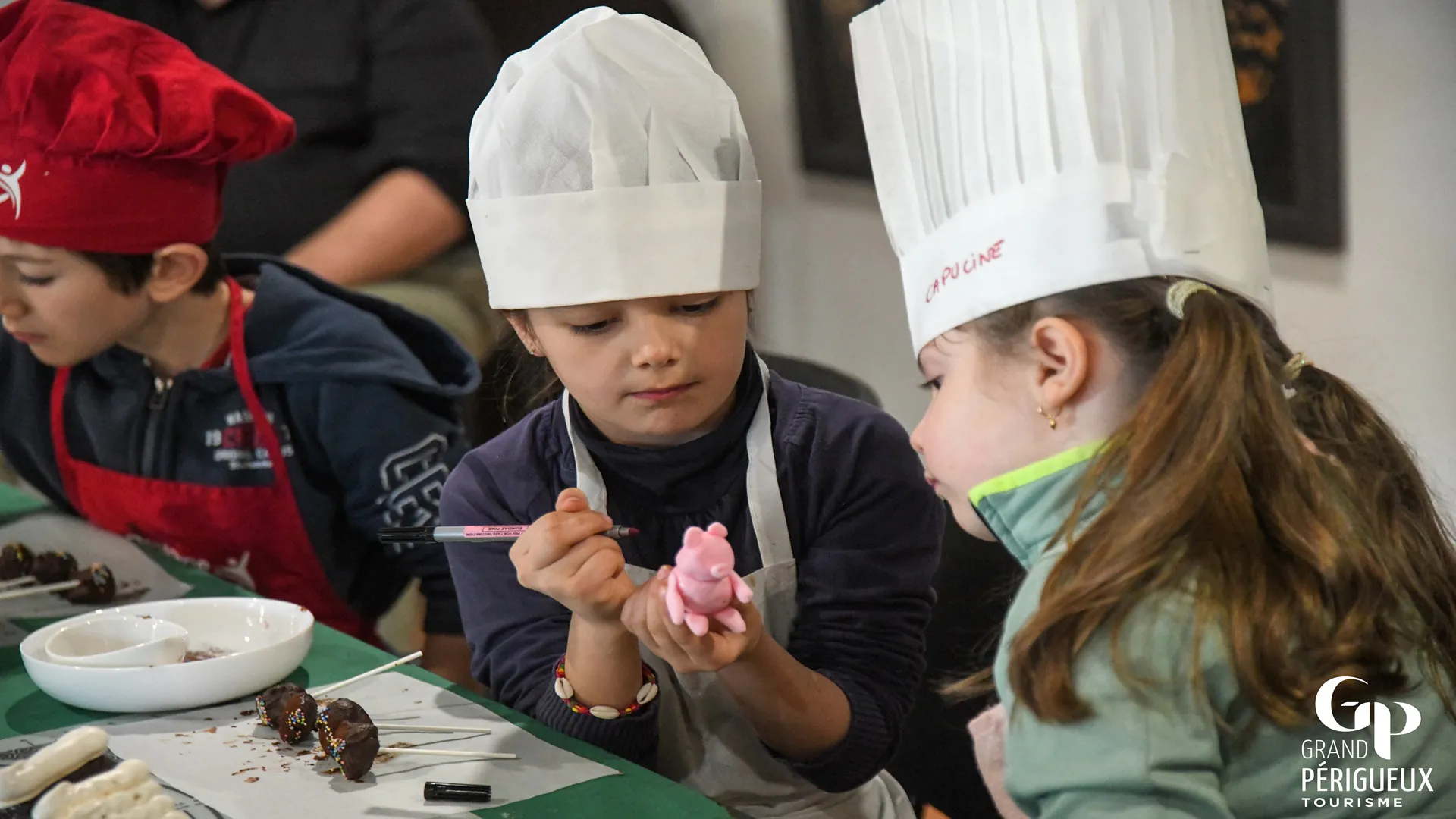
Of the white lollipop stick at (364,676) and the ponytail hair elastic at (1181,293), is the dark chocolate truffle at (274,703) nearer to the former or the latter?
the white lollipop stick at (364,676)

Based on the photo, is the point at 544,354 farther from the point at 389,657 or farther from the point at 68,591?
the point at 68,591

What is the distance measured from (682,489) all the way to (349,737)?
398 mm

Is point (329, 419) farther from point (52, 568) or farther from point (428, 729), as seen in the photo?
point (428, 729)

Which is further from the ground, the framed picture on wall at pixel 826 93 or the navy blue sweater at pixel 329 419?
the framed picture on wall at pixel 826 93

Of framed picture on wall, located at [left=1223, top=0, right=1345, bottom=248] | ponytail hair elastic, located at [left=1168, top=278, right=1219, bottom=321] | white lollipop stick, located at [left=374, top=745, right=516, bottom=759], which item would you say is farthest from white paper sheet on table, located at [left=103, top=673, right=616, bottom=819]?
framed picture on wall, located at [left=1223, top=0, right=1345, bottom=248]

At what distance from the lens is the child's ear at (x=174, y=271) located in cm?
177

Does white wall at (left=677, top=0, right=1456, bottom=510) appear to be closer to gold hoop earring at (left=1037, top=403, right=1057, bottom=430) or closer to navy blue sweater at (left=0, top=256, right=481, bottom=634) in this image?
gold hoop earring at (left=1037, top=403, right=1057, bottom=430)

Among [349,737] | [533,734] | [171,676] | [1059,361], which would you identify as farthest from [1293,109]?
[171,676]

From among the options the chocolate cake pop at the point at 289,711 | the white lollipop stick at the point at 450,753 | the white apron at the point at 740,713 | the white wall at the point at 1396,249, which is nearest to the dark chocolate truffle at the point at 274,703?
the chocolate cake pop at the point at 289,711

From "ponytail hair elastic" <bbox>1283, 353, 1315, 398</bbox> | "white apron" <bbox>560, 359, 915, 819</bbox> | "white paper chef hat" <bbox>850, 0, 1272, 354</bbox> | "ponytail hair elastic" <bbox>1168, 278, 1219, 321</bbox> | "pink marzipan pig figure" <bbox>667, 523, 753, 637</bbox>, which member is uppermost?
"white paper chef hat" <bbox>850, 0, 1272, 354</bbox>

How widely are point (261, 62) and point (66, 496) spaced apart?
753 millimetres

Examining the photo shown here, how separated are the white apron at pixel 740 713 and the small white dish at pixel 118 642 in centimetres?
44

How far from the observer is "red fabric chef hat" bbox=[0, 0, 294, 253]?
159cm

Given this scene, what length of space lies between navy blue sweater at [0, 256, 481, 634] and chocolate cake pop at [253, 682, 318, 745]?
0.62m
